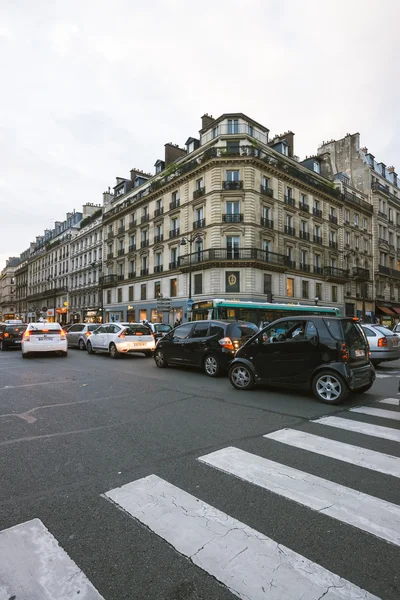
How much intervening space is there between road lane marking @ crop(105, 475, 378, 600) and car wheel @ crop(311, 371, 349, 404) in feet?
14.0

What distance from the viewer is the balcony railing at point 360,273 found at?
42.9m

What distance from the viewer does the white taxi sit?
48.3ft

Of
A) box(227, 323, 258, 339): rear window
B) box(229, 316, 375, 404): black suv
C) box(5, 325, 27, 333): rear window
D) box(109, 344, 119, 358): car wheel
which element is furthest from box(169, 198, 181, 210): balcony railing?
box(229, 316, 375, 404): black suv

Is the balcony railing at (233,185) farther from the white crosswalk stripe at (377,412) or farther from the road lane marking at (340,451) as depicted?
the road lane marking at (340,451)

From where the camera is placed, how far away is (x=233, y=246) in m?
32.2

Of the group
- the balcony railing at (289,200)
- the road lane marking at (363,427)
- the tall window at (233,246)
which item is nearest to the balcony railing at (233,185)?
the tall window at (233,246)

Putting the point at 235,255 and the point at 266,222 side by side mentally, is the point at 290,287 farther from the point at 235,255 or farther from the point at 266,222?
the point at 235,255

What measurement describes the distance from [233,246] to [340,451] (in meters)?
28.9

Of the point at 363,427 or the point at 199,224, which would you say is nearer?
the point at 363,427

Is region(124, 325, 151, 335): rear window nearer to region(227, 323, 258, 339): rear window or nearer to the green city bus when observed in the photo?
the green city bus

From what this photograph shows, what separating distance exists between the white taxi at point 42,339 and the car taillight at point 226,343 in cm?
843

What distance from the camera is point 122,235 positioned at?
45.5m

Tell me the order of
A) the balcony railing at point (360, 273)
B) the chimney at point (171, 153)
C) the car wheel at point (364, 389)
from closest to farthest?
1. the car wheel at point (364, 389)
2. the chimney at point (171, 153)
3. the balcony railing at point (360, 273)

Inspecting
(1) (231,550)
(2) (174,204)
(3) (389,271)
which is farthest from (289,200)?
(1) (231,550)
